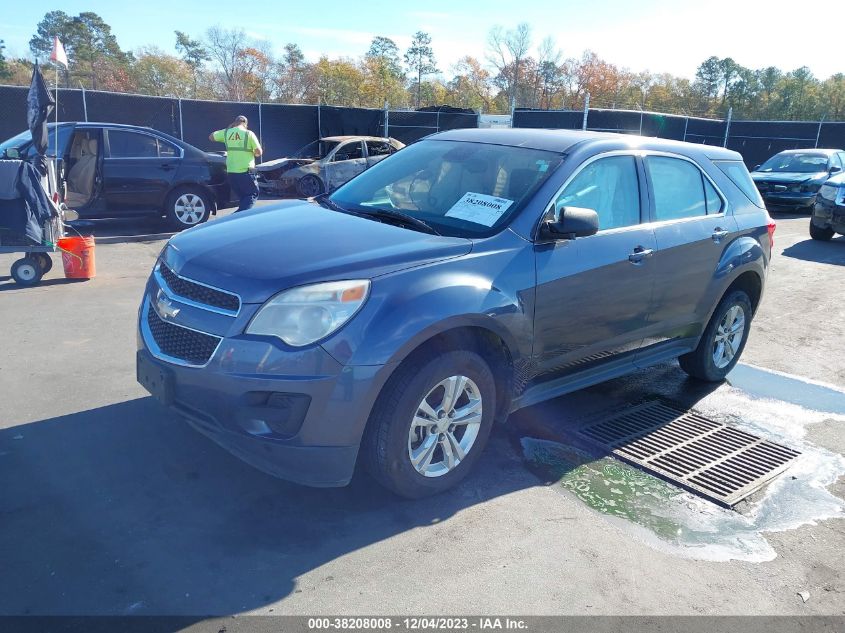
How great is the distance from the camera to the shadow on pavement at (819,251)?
11.0 m

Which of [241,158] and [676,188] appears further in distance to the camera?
[241,158]

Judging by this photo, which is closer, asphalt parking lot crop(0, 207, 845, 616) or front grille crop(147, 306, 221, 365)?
asphalt parking lot crop(0, 207, 845, 616)

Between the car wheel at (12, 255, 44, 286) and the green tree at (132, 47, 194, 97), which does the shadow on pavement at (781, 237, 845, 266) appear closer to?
the car wheel at (12, 255, 44, 286)

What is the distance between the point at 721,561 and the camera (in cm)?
318

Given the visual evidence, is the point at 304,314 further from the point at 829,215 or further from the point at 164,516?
the point at 829,215

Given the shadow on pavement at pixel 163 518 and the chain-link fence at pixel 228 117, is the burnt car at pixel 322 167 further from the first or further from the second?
the shadow on pavement at pixel 163 518

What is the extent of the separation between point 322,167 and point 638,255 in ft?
40.9

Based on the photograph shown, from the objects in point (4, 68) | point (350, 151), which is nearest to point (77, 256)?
point (350, 151)

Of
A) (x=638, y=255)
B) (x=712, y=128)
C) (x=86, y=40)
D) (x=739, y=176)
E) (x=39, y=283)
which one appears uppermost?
(x=86, y=40)

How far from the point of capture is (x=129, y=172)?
10.4m

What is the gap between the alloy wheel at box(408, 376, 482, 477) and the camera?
3.35 meters

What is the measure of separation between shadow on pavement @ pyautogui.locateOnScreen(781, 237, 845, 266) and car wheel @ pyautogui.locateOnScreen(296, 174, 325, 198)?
9.79 m

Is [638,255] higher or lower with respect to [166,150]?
lower

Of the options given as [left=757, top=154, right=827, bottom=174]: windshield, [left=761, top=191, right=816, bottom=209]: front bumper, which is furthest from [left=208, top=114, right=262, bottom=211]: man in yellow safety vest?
[left=757, top=154, right=827, bottom=174]: windshield
